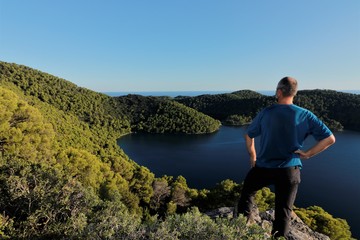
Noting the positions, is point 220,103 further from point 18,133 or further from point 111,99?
point 18,133

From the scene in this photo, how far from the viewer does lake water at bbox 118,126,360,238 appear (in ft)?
127

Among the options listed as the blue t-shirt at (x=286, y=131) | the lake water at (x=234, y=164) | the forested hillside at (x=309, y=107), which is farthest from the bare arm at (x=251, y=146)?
the forested hillside at (x=309, y=107)

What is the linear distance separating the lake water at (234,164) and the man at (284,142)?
33.0 m

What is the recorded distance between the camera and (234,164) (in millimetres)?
57438

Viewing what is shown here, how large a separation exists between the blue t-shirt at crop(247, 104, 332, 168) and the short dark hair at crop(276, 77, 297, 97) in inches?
6.3

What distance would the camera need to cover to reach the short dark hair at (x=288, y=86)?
331 centimetres

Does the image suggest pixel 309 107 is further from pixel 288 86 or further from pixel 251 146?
pixel 288 86

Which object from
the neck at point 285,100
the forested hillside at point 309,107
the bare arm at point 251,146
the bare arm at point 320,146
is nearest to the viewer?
the bare arm at point 320,146

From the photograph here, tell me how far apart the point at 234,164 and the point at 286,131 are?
5596 centimetres

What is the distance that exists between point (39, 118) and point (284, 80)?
20.4m

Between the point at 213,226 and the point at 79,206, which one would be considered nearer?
the point at 213,226

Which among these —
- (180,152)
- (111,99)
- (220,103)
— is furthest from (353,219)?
(220,103)

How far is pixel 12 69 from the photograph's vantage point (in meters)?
62.0

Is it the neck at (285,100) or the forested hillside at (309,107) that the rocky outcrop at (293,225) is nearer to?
the neck at (285,100)
